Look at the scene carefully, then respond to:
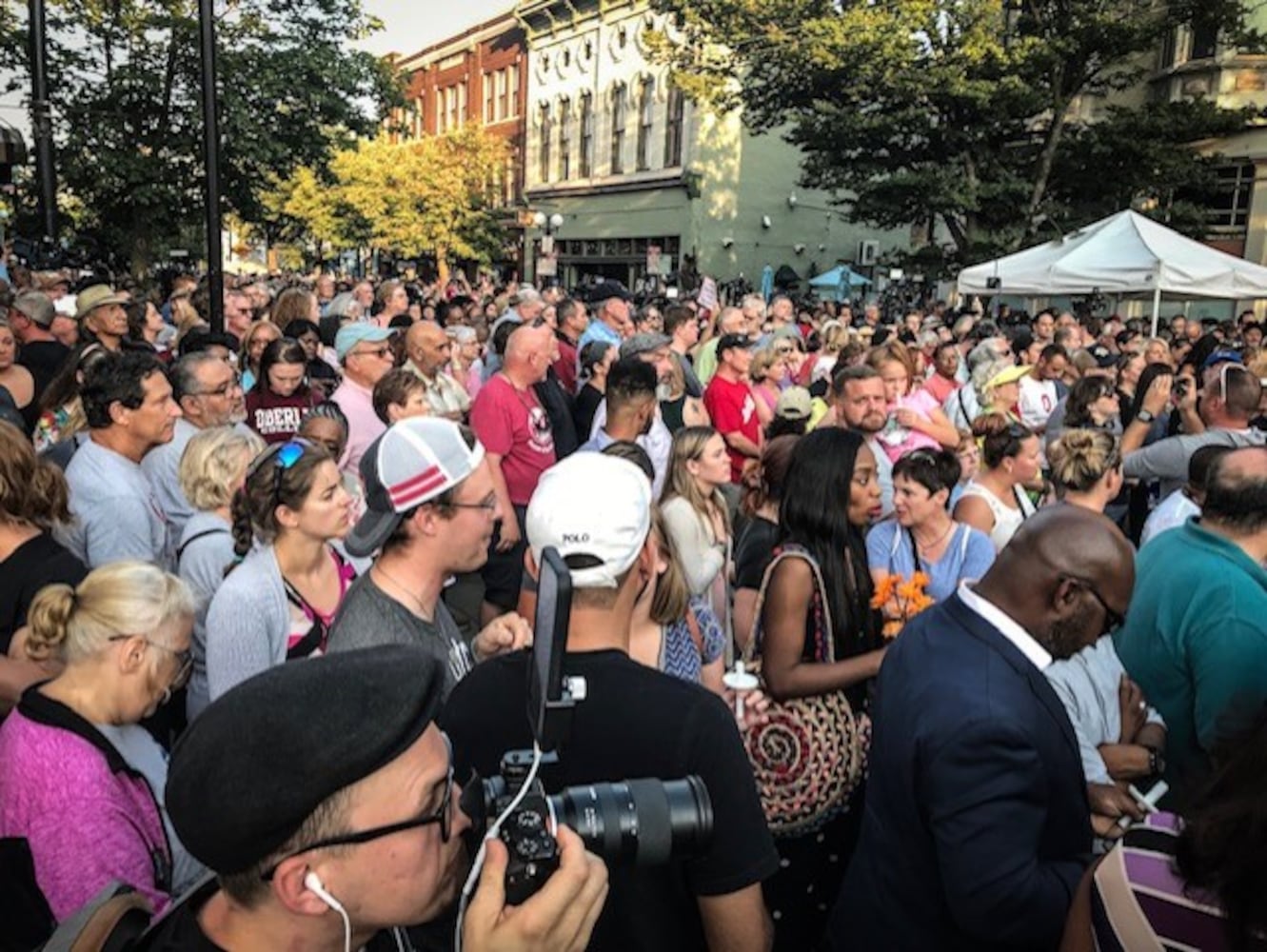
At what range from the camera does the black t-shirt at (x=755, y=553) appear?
4.17 m

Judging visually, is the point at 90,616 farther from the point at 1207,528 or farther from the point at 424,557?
the point at 1207,528

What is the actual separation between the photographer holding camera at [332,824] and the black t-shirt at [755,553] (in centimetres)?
278

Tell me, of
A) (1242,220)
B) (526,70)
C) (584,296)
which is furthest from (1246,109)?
(526,70)

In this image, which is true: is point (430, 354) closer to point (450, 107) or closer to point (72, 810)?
point (72, 810)

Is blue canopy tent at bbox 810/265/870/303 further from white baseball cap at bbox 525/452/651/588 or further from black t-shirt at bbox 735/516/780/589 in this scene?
white baseball cap at bbox 525/452/651/588

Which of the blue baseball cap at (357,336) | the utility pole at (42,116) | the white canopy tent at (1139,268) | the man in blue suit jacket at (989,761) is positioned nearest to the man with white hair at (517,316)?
the blue baseball cap at (357,336)

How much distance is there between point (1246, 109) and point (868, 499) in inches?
990

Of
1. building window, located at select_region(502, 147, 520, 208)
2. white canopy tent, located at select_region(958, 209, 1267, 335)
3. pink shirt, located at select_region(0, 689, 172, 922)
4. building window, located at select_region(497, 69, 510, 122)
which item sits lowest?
pink shirt, located at select_region(0, 689, 172, 922)

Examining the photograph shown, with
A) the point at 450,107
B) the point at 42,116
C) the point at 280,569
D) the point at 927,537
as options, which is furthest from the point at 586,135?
the point at 280,569

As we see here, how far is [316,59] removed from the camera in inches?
793

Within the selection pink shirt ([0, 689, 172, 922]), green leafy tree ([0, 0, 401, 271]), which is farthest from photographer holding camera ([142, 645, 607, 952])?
A: green leafy tree ([0, 0, 401, 271])

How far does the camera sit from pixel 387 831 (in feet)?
4.58

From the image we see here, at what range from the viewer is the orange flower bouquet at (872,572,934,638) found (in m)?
3.33

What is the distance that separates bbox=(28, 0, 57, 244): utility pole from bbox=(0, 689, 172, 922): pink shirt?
10947 mm
